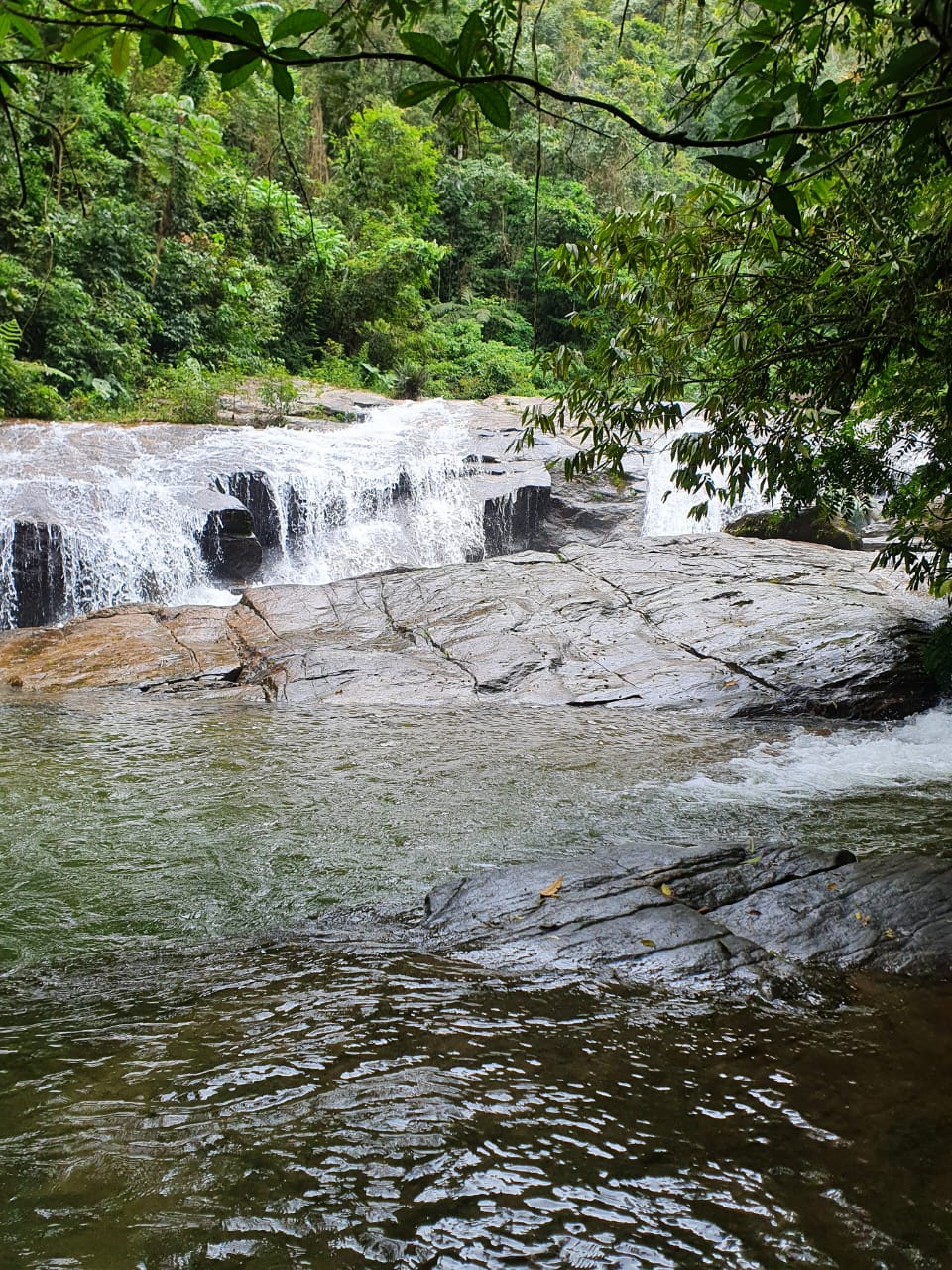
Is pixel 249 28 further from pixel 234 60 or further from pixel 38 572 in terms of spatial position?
pixel 38 572

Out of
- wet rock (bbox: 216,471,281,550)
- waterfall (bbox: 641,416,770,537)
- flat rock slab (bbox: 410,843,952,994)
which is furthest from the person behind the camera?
→ waterfall (bbox: 641,416,770,537)

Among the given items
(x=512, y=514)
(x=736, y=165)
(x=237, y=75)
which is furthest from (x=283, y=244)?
(x=736, y=165)

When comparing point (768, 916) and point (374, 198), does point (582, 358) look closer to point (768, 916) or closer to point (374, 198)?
point (768, 916)

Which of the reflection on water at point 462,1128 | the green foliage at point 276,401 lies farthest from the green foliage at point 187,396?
the reflection on water at point 462,1128

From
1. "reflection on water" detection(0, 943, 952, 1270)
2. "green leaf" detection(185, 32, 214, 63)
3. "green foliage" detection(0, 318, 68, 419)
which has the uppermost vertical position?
"green foliage" detection(0, 318, 68, 419)

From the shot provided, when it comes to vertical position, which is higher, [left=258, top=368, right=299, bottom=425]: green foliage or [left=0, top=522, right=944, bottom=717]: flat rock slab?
[left=258, top=368, right=299, bottom=425]: green foliage

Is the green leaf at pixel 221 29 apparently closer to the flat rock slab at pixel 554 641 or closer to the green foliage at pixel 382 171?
the flat rock slab at pixel 554 641

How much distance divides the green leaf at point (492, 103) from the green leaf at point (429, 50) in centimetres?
7

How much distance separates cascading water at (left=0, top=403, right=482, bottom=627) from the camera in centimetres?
1181

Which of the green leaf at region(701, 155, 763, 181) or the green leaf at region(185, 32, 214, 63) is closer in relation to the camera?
the green leaf at region(701, 155, 763, 181)

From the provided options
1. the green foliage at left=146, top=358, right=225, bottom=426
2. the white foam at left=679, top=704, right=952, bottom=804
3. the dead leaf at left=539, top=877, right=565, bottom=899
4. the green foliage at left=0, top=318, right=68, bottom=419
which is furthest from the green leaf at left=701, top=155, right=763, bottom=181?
the green foliage at left=146, top=358, right=225, bottom=426

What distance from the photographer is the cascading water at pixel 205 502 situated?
11.8 meters

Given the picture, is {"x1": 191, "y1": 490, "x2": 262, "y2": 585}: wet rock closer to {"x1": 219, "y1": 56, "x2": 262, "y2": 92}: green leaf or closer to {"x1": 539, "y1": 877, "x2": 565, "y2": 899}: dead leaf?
{"x1": 539, "y1": 877, "x2": 565, "y2": 899}: dead leaf

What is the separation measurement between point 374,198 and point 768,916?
2702 cm
